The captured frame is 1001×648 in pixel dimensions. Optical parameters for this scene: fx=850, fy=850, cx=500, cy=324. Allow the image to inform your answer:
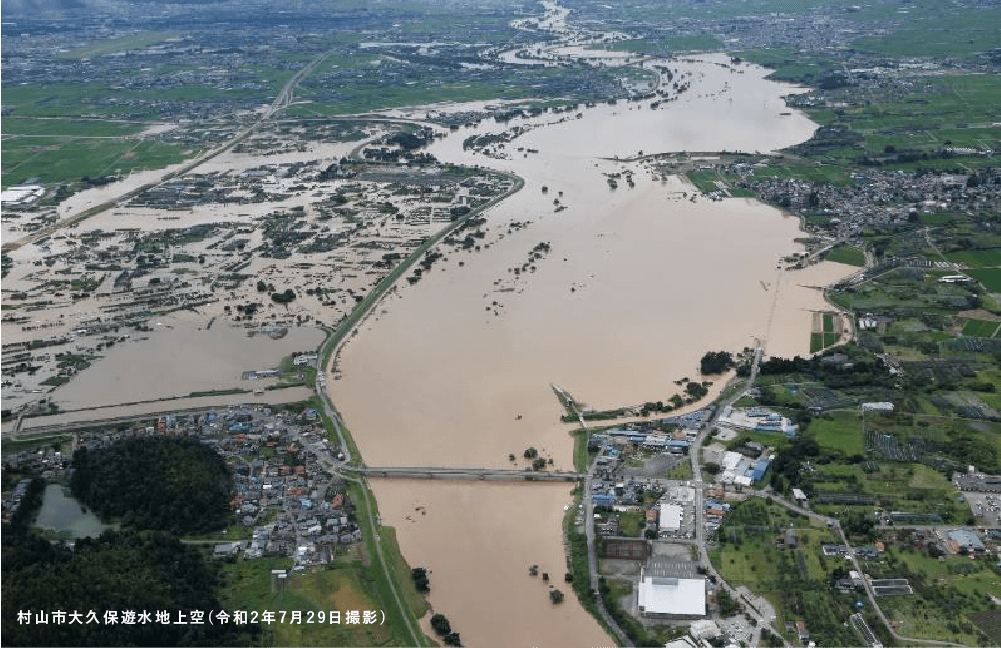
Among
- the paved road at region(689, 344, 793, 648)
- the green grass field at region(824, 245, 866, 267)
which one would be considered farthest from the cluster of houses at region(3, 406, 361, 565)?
the green grass field at region(824, 245, 866, 267)

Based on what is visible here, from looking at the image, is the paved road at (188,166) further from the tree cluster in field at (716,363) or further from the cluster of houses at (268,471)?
the tree cluster in field at (716,363)

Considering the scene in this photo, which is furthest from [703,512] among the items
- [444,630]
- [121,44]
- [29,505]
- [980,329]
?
[121,44]

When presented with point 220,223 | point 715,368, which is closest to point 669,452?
point 715,368

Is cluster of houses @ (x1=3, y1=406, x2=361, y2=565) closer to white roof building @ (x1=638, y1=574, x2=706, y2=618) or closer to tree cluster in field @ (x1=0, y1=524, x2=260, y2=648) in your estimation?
tree cluster in field @ (x1=0, y1=524, x2=260, y2=648)

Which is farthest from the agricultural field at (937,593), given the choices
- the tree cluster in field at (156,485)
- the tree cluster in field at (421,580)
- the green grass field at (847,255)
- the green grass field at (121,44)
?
the green grass field at (121,44)

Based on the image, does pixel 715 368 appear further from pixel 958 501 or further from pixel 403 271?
pixel 403 271

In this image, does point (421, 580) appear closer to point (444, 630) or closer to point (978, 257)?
point (444, 630)
